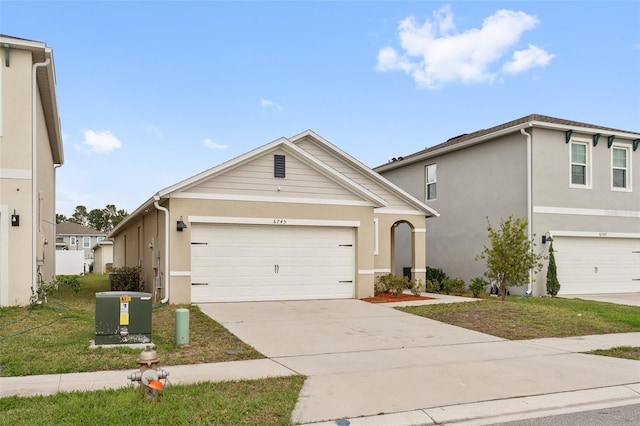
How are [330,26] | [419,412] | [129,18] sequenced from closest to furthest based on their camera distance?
[419,412] < [129,18] < [330,26]

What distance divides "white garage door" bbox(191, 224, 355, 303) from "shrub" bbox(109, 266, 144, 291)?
4.88 m

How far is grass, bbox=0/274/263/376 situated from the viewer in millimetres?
7324

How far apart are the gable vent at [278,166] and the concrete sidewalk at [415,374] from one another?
17.6ft

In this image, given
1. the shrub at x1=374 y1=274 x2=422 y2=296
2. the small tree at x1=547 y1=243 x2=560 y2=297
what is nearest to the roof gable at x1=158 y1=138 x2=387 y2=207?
the shrub at x1=374 y1=274 x2=422 y2=296

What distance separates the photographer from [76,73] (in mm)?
16984

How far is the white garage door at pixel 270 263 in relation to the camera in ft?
47.8

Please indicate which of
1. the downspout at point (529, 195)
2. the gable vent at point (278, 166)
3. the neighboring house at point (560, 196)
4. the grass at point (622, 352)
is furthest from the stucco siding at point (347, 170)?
the grass at point (622, 352)

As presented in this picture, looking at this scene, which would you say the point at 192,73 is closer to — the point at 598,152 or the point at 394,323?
the point at 394,323

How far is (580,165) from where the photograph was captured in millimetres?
19969

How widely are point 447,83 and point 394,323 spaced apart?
1173cm

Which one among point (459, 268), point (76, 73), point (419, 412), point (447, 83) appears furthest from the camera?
point (459, 268)

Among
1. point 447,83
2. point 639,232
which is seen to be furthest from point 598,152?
point 447,83

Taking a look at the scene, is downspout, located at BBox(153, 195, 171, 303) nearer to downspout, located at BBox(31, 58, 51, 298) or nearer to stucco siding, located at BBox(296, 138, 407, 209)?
downspout, located at BBox(31, 58, 51, 298)

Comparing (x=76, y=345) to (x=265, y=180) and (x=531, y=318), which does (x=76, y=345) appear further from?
(x=531, y=318)
